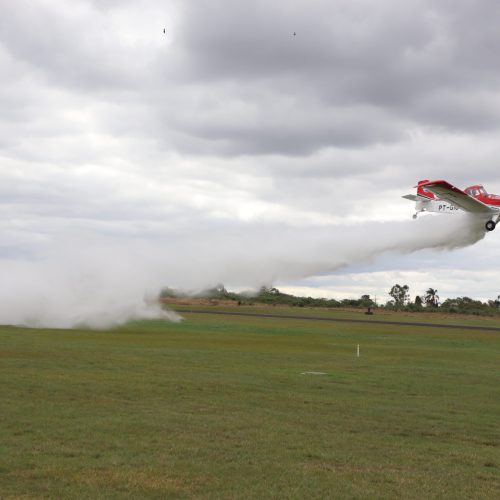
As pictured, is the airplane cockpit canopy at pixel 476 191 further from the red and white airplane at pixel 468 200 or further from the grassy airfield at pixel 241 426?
the grassy airfield at pixel 241 426

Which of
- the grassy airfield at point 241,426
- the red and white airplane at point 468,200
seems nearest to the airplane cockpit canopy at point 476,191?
the red and white airplane at point 468,200

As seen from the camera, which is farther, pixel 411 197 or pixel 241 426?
pixel 411 197

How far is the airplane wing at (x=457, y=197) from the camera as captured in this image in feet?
141

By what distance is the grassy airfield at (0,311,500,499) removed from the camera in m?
14.3

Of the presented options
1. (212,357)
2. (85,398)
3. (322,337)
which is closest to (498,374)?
(212,357)

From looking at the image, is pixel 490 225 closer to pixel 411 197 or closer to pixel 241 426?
pixel 411 197

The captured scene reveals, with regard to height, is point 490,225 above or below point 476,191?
below

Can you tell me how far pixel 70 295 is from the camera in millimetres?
67562

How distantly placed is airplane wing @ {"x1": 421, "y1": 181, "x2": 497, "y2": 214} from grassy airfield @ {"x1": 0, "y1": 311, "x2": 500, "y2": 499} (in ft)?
33.0

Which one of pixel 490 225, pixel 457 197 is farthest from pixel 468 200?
pixel 490 225

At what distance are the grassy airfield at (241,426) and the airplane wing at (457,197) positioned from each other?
33.0 feet

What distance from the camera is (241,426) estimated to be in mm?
20234

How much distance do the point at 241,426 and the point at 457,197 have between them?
28.8m

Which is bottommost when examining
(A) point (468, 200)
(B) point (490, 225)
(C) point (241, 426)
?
(C) point (241, 426)
